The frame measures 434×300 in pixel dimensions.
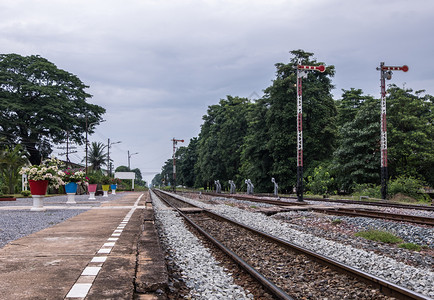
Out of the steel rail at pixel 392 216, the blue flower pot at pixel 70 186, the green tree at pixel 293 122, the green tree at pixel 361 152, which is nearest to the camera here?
the steel rail at pixel 392 216

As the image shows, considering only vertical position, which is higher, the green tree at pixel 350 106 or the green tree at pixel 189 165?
the green tree at pixel 350 106

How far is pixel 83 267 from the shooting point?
497cm

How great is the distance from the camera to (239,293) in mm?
4672

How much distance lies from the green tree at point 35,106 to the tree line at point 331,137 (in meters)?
23.5

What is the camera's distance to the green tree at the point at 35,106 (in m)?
46.0

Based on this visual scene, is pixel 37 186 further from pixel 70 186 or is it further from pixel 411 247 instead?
pixel 411 247

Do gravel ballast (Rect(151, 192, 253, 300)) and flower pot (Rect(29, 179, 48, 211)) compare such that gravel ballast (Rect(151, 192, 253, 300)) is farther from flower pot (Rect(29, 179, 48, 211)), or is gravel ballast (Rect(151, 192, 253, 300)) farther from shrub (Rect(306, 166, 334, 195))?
shrub (Rect(306, 166, 334, 195))

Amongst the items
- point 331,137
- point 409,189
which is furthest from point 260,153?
point 409,189

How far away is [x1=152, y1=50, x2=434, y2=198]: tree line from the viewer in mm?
31281

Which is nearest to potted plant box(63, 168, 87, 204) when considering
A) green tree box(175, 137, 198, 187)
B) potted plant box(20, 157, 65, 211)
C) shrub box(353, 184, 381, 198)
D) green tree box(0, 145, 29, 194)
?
potted plant box(20, 157, 65, 211)

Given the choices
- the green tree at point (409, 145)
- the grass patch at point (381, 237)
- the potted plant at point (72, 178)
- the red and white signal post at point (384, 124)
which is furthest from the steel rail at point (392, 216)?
the green tree at point (409, 145)

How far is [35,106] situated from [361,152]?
37.0 metres

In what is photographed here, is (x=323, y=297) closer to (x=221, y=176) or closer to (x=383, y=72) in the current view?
(x=383, y=72)

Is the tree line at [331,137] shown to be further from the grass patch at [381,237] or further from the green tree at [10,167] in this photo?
the green tree at [10,167]
